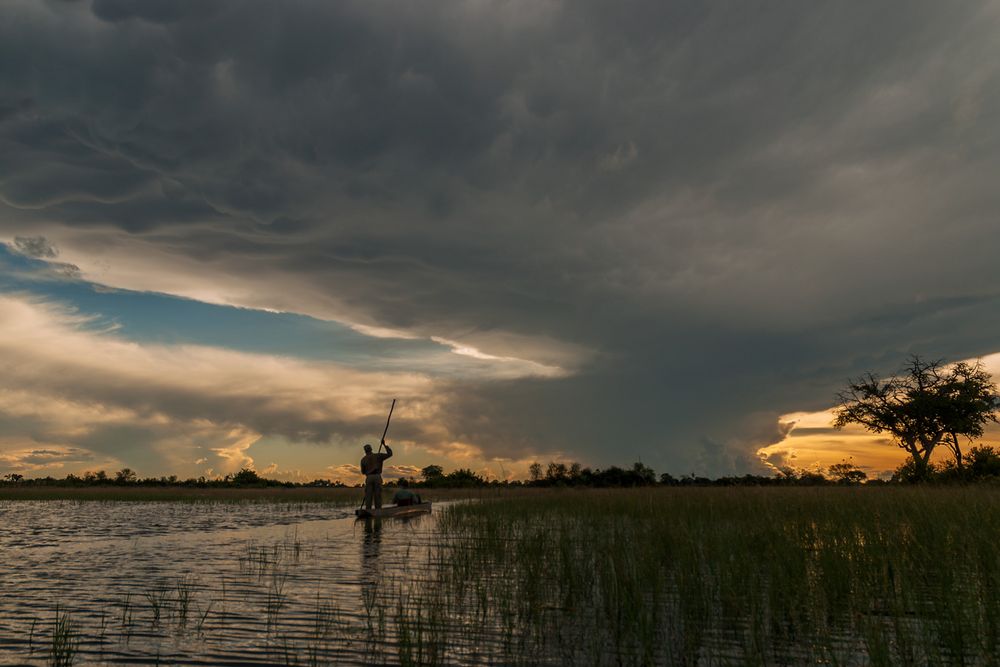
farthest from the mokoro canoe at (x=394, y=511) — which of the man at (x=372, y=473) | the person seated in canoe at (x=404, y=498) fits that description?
the man at (x=372, y=473)

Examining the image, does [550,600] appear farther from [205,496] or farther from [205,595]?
[205,496]

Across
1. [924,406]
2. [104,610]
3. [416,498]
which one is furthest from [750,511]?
[924,406]

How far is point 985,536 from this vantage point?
11.2m

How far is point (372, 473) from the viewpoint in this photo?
30094 mm

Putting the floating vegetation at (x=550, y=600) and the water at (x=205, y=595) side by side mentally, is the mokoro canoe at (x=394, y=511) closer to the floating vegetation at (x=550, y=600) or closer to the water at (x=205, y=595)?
the water at (x=205, y=595)

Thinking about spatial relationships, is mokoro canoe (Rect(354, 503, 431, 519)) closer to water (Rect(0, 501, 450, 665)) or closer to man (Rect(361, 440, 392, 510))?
man (Rect(361, 440, 392, 510))

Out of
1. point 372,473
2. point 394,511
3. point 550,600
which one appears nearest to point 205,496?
point 372,473

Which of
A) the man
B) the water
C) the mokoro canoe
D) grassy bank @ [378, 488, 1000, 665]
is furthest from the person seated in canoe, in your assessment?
grassy bank @ [378, 488, 1000, 665]

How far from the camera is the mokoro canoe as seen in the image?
2711 cm

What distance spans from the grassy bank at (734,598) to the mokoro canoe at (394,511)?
43.1 ft

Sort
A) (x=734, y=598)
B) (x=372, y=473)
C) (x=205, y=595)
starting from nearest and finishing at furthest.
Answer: (x=734, y=598)
(x=205, y=595)
(x=372, y=473)

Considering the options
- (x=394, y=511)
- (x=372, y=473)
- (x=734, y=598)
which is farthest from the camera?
(x=372, y=473)

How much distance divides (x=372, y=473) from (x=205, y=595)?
20429mm

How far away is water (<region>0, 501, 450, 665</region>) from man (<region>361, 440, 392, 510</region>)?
32.6 feet
